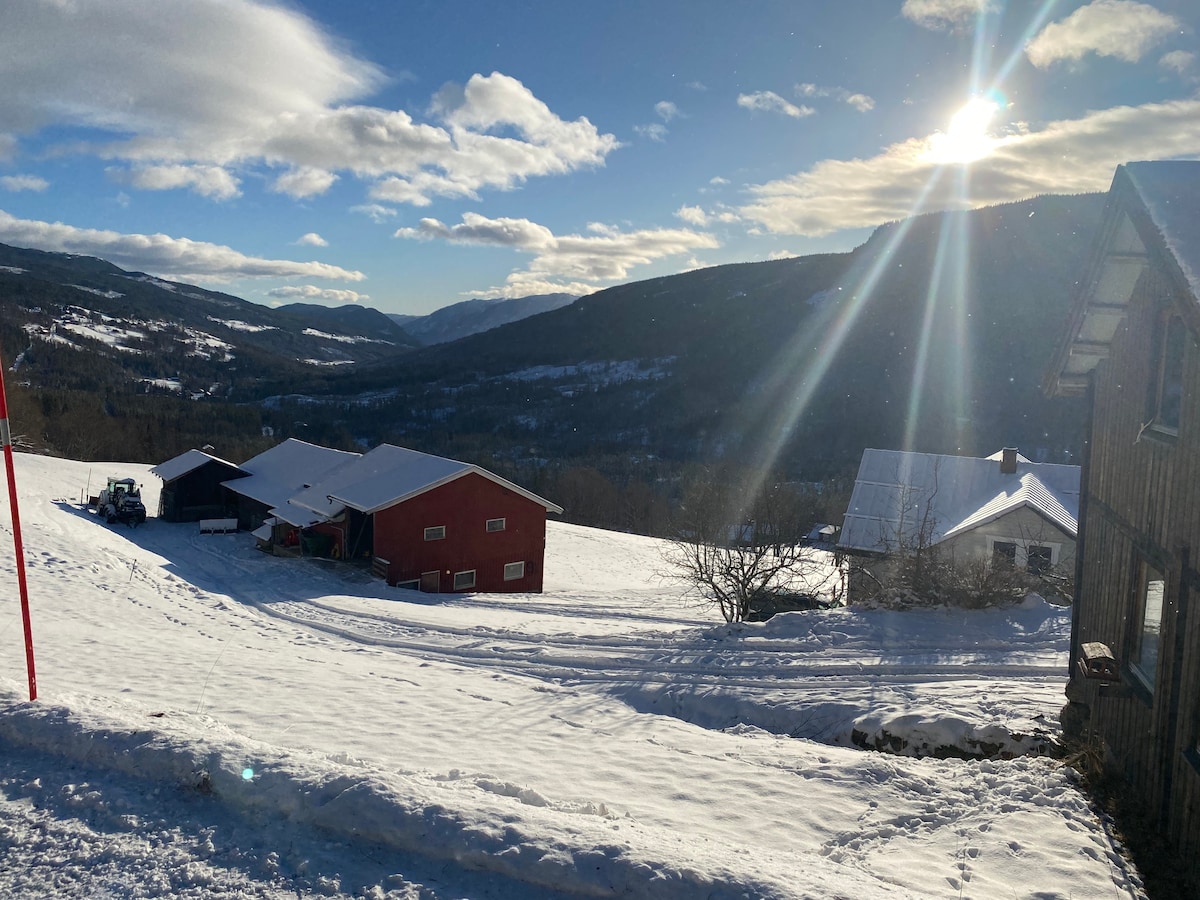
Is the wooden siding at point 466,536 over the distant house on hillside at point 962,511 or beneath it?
beneath

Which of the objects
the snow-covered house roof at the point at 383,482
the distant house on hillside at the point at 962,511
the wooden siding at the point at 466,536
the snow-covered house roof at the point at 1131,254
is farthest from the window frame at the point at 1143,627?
the wooden siding at the point at 466,536

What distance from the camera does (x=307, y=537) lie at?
2823cm

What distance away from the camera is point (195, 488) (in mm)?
35719

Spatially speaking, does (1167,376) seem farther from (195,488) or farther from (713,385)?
(713,385)

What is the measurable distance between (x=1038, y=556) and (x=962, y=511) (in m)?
3.30

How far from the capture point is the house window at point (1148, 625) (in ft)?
25.4

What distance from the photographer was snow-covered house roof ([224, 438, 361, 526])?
32.7 metres

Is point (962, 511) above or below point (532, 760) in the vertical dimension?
above

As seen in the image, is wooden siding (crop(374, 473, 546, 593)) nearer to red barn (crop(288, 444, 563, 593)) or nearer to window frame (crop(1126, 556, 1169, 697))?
red barn (crop(288, 444, 563, 593))

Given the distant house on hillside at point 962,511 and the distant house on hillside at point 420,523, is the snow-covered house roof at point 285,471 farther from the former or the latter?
the distant house on hillside at point 962,511

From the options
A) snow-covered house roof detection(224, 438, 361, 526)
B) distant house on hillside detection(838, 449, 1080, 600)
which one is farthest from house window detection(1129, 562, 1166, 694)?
snow-covered house roof detection(224, 438, 361, 526)

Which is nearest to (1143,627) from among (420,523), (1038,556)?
(1038,556)

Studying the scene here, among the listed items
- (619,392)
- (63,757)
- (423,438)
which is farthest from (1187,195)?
(619,392)

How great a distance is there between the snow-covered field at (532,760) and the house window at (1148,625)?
1462 mm
